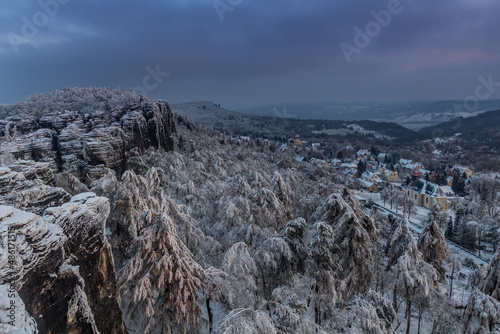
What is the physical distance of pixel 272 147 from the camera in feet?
366

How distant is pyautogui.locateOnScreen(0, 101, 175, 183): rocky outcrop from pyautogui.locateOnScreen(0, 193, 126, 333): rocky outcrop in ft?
103

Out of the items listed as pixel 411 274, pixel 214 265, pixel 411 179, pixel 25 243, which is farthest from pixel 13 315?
pixel 411 179

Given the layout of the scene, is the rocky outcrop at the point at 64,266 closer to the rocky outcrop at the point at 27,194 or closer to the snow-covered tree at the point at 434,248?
the rocky outcrop at the point at 27,194

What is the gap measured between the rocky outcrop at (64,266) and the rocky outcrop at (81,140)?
103ft

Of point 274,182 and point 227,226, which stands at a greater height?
Answer: point 274,182

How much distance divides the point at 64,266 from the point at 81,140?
38221 millimetres

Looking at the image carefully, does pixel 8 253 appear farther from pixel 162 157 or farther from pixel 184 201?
pixel 162 157

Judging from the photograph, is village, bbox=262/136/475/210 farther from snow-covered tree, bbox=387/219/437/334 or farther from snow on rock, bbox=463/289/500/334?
snow on rock, bbox=463/289/500/334

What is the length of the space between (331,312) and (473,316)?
605 cm

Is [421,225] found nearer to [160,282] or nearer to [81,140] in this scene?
[160,282]

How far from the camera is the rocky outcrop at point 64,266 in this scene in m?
5.20

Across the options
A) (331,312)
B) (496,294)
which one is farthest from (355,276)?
(496,294)

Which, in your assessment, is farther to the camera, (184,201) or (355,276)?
(184,201)

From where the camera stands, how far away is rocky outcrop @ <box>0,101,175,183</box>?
3562 centimetres
